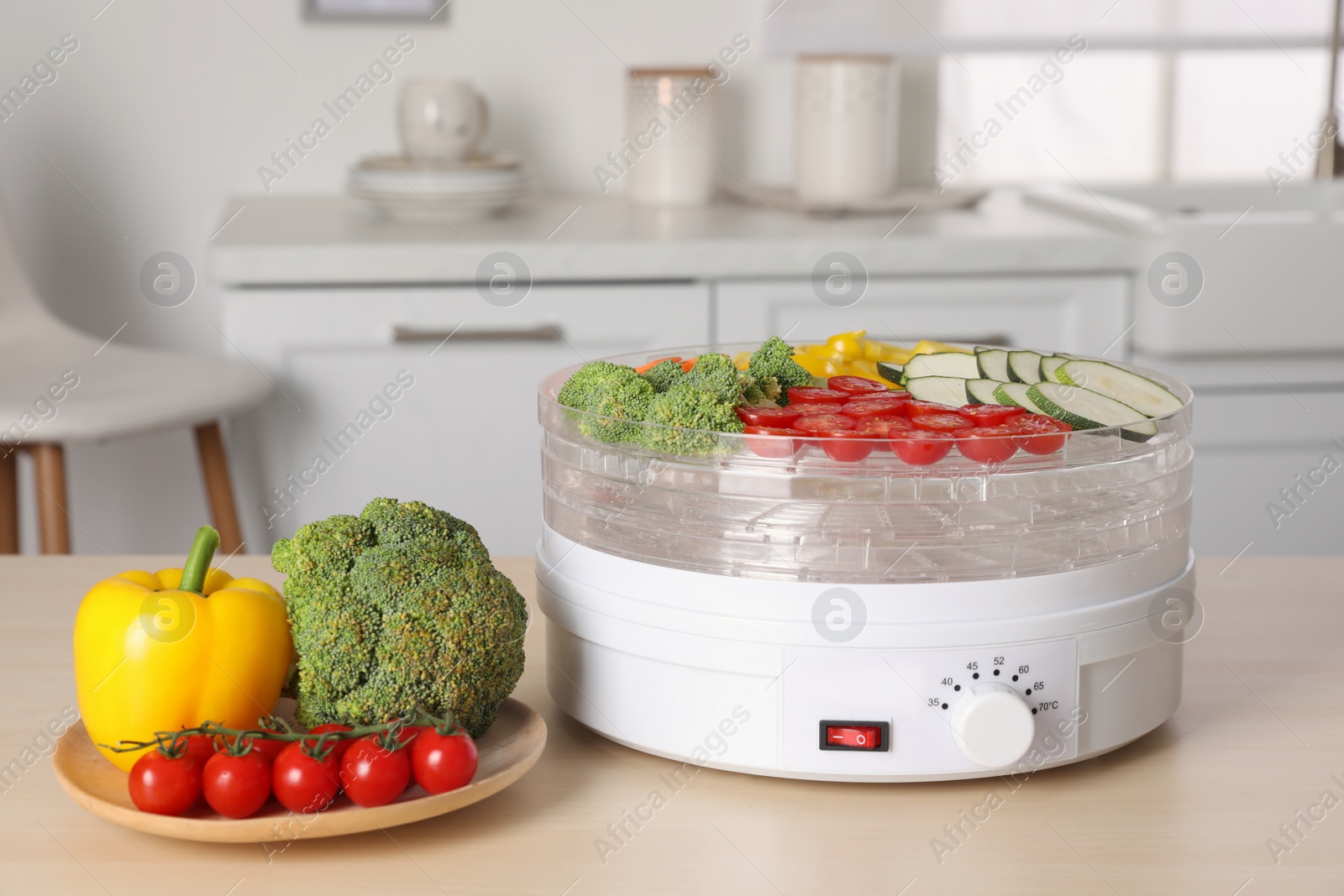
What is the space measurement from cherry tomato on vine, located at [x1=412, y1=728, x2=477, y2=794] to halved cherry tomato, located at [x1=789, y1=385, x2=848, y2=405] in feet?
1.02

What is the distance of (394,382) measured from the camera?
2193 millimetres

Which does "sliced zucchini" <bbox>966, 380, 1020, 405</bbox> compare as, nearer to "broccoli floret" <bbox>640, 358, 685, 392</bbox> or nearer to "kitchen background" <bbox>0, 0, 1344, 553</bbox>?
"broccoli floret" <bbox>640, 358, 685, 392</bbox>

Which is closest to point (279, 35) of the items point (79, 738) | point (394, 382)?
point (394, 382)

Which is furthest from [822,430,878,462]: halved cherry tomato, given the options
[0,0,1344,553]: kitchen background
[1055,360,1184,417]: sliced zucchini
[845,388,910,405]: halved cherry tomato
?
[0,0,1344,553]: kitchen background

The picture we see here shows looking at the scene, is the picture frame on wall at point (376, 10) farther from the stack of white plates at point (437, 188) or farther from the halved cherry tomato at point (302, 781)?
the halved cherry tomato at point (302, 781)

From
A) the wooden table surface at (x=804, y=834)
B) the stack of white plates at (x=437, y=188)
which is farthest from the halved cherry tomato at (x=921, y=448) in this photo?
the stack of white plates at (x=437, y=188)

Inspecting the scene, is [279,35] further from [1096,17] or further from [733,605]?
[733,605]

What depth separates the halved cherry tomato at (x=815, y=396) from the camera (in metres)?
0.89

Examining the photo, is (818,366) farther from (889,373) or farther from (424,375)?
(424,375)

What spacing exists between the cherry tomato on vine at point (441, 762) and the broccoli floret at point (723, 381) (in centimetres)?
25

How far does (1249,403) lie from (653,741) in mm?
1703

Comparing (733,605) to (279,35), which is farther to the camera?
(279,35)

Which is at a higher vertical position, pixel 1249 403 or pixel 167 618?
pixel 167 618

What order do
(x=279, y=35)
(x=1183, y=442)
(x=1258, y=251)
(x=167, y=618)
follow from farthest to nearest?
(x=279, y=35)
(x=1258, y=251)
(x=1183, y=442)
(x=167, y=618)
